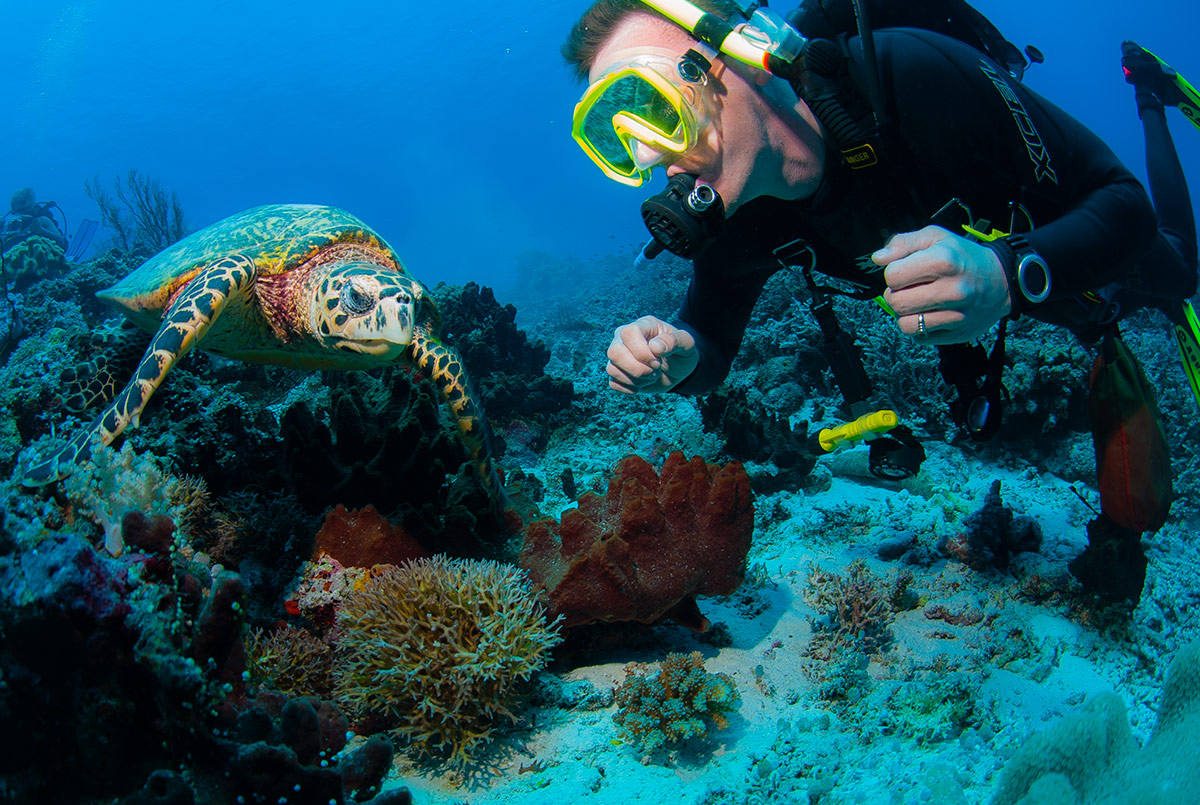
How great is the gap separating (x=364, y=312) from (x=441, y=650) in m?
2.06

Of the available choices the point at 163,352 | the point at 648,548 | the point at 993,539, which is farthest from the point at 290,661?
the point at 993,539

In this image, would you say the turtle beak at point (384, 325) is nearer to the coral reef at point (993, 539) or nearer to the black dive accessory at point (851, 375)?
the black dive accessory at point (851, 375)

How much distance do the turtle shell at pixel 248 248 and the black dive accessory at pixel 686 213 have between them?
9.67 feet

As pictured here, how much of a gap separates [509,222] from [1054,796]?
368 feet

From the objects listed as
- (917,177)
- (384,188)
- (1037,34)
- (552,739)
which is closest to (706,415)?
(917,177)

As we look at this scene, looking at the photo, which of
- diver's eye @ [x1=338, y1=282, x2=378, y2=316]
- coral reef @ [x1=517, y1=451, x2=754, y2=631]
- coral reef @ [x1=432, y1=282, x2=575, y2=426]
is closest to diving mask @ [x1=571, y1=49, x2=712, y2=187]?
coral reef @ [x1=517, y1=451, x2=754, y2=631]

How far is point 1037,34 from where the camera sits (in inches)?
2847

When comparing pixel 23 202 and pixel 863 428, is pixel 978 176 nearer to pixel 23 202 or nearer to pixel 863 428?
pixel 863 428

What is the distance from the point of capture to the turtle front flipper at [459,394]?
125 inches

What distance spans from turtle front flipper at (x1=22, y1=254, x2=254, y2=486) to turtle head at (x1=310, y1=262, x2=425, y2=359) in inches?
19.3

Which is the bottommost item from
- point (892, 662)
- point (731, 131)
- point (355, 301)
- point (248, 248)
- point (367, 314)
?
point (892, 662)

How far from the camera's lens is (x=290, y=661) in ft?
6.82

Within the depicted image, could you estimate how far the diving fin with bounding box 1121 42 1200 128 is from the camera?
148 inches

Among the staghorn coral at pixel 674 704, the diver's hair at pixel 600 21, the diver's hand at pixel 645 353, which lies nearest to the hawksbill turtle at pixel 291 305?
the diver's hand at pixel 645 353
